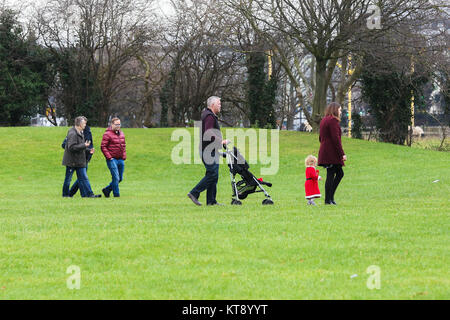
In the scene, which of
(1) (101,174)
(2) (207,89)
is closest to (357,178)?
(1) (101,174)

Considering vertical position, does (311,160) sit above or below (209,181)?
above

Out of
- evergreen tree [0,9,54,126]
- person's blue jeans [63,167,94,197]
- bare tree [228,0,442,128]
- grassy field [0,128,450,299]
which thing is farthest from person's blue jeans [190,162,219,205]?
evergreen tree [0,9,54,126]

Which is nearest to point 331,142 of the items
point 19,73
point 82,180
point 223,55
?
point 82,180

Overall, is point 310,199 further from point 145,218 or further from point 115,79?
point 115,79

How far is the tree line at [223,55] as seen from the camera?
118 ft

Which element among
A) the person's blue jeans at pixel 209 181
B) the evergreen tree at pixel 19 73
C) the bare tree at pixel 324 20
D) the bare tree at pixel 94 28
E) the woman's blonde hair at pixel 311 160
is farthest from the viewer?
the bare tree at pixel 94 28

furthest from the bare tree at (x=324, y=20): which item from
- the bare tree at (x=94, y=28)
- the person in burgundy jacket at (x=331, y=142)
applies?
the person in burgundy jacket at (x=331, y=142)

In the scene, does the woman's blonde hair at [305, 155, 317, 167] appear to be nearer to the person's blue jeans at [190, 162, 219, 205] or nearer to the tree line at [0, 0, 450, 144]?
the person's blue jeans at [190, 162, 219, 205]

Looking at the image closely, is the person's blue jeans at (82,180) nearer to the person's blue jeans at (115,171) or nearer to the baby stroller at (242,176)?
the person's blue jeans at (115,171)

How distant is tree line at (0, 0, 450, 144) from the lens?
36.0m

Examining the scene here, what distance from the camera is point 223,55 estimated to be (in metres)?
52.7

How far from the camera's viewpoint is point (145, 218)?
1177 cm

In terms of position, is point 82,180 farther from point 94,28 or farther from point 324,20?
point 94,28
